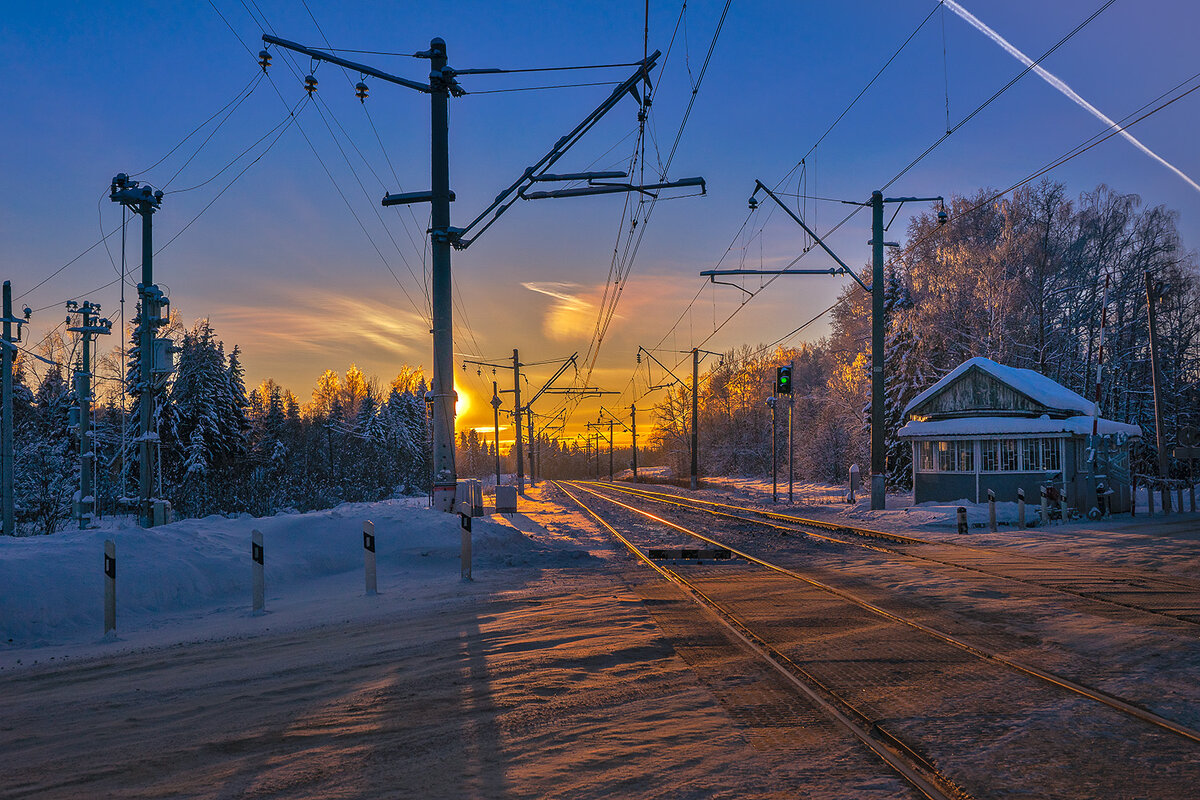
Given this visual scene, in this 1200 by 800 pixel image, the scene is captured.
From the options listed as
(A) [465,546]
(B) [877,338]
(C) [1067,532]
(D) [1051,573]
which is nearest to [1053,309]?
(B) [877,338]

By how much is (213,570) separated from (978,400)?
26870 millimetres

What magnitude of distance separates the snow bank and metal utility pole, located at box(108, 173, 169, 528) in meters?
4.99

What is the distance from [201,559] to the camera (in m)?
12.2

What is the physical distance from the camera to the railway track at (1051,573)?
31.8 feet

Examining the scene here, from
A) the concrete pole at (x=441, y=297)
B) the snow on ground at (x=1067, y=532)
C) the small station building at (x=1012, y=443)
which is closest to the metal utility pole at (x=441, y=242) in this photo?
the concrete pole at (x=441, y=297)

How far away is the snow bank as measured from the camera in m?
9.92

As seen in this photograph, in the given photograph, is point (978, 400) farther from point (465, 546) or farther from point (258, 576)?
point (258, 576)

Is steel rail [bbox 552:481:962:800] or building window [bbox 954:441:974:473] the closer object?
steel rail [bbox 552:481:962:800]

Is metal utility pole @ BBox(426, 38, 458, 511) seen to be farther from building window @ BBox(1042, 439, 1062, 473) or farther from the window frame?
building window @ BBox(1042, 439, 1062, 473)

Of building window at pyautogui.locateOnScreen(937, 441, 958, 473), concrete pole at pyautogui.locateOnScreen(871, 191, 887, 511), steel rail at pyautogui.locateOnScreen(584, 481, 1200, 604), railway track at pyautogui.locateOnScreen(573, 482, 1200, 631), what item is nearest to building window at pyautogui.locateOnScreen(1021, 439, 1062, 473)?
building window at pyautogui.locateOnScreen(937, 441, 958, 473)

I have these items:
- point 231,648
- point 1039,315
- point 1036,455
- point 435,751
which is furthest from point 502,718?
point 1039,315

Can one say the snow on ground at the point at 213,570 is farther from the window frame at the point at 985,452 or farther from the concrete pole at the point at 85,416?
the window frame at the point at 985,452

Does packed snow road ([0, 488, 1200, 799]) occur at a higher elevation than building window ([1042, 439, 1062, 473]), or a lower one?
lower

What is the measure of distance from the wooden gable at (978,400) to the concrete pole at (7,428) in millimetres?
32198
